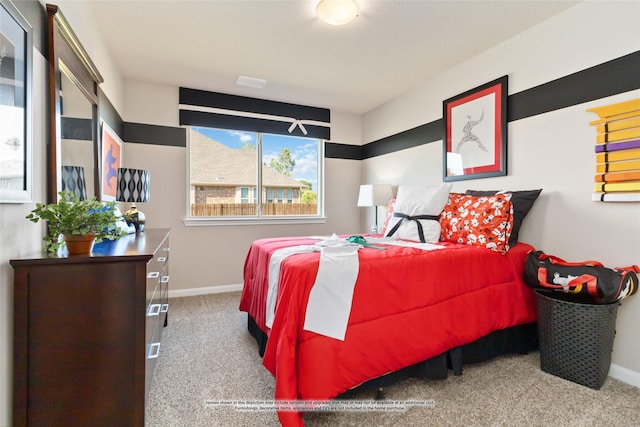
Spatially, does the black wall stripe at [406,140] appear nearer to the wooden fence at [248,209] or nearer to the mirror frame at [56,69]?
the wooden fence at [248,209]

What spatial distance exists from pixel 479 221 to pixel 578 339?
88cm

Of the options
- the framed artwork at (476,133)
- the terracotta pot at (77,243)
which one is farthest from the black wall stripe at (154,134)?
the framed artwork at (476,133)

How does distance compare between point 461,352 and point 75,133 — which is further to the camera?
point 461,352

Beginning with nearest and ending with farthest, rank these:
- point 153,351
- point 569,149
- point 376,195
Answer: point 153,351
point 569,149
point 376,195

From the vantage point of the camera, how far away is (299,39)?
2455mm

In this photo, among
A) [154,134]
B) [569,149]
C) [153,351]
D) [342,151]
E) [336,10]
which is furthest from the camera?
[342,151]

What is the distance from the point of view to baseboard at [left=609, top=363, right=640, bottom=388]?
5.78 ft

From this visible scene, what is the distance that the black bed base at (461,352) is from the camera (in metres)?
1.62

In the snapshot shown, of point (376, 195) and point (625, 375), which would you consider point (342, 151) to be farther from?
point (625, 375)

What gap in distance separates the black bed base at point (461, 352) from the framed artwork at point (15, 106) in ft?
4.97

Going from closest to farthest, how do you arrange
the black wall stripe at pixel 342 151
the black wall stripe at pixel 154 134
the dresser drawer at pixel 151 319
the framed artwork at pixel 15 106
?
the framed artwork at pixel 15 106, the dresser drawer at pixel 151 319, the black wall stripe at pixel 154 134, the black wall stripe at pixel 342 151

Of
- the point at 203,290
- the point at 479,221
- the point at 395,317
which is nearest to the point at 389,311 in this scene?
the point at 395,317

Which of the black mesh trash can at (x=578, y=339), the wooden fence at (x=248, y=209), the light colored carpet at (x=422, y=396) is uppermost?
the wooden fence at (x=248, y=209)

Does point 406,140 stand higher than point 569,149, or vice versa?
point 406,140
